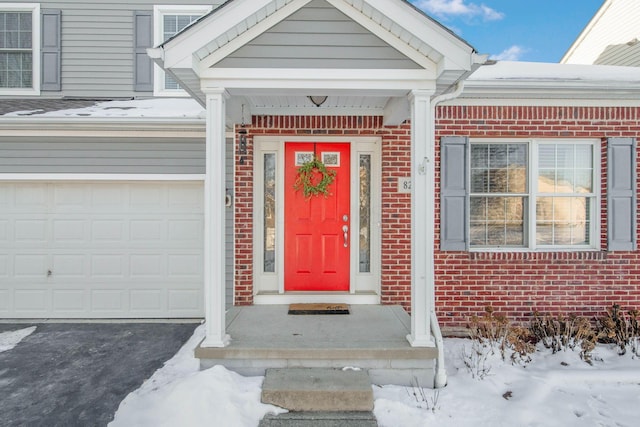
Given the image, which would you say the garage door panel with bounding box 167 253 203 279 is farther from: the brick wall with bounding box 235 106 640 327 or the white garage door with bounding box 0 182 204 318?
the brick wall with bounding box 235 106 640 327

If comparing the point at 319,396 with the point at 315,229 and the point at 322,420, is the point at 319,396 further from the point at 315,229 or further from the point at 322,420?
the point at 315,229

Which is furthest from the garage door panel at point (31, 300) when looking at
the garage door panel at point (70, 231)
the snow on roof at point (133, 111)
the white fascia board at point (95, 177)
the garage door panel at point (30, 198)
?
the snow on roof at point (133, 111)

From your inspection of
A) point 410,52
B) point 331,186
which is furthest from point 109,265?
point 410,52

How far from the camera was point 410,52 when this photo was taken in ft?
11.5

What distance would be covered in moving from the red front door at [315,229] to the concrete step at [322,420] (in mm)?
2002

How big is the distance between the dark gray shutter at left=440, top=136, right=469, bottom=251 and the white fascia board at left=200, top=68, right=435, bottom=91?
4.90 feet

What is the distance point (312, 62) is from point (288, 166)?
1763 millimetres

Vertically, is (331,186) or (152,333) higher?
(331,186)

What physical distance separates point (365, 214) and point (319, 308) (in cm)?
135

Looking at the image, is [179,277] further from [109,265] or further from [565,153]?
[565,153]

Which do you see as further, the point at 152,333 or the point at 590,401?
the point at 152,333

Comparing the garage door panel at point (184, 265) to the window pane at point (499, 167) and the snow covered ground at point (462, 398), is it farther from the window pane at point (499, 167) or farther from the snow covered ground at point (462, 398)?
the window pane at point (499, 167)

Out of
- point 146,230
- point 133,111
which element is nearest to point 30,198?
point 146,230

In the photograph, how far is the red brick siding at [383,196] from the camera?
4.93m
